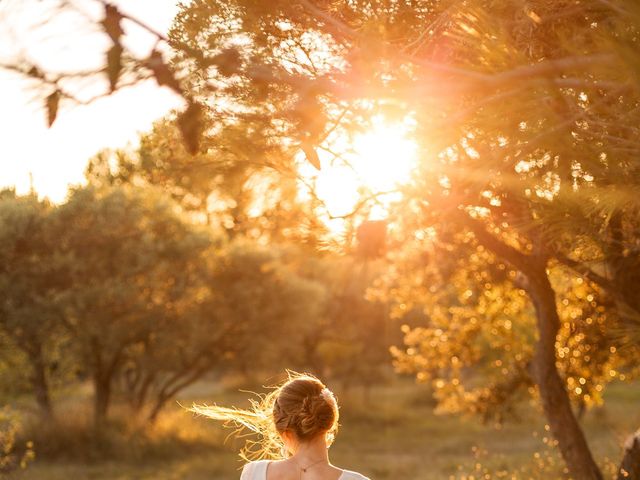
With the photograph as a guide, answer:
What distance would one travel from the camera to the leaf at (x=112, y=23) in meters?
4.14

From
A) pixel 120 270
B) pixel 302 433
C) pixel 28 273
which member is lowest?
pixel 302 433

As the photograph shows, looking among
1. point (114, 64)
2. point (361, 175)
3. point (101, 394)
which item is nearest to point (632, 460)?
point (361, 175)

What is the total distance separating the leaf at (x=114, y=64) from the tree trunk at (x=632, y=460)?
7391 millimetres

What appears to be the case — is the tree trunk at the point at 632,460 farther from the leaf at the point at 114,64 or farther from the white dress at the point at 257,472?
the leaf at the point at 114,64

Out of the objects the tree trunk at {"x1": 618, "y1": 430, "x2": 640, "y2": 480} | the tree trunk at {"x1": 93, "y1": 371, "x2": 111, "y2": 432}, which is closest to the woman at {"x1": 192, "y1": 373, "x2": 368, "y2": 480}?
the tree trunk at {"x1": 618, "y1": 430, "x2": 640, "y2": 480}

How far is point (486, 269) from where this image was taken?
1407 cm

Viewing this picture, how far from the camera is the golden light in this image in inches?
275

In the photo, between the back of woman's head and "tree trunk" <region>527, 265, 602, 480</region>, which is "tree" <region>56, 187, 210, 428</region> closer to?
"tree trunk" <region>527, 265, 602, 480</region>

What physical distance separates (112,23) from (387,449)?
2568 centimetres

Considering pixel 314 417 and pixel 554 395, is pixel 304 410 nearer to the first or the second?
pixel 314 417

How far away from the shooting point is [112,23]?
415 centimetres

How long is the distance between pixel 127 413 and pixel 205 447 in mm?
2493

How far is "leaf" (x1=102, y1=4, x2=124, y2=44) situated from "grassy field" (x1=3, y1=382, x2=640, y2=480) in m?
10.7

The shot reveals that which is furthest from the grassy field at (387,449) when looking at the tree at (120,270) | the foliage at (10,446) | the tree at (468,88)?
the tree at (468,88)
